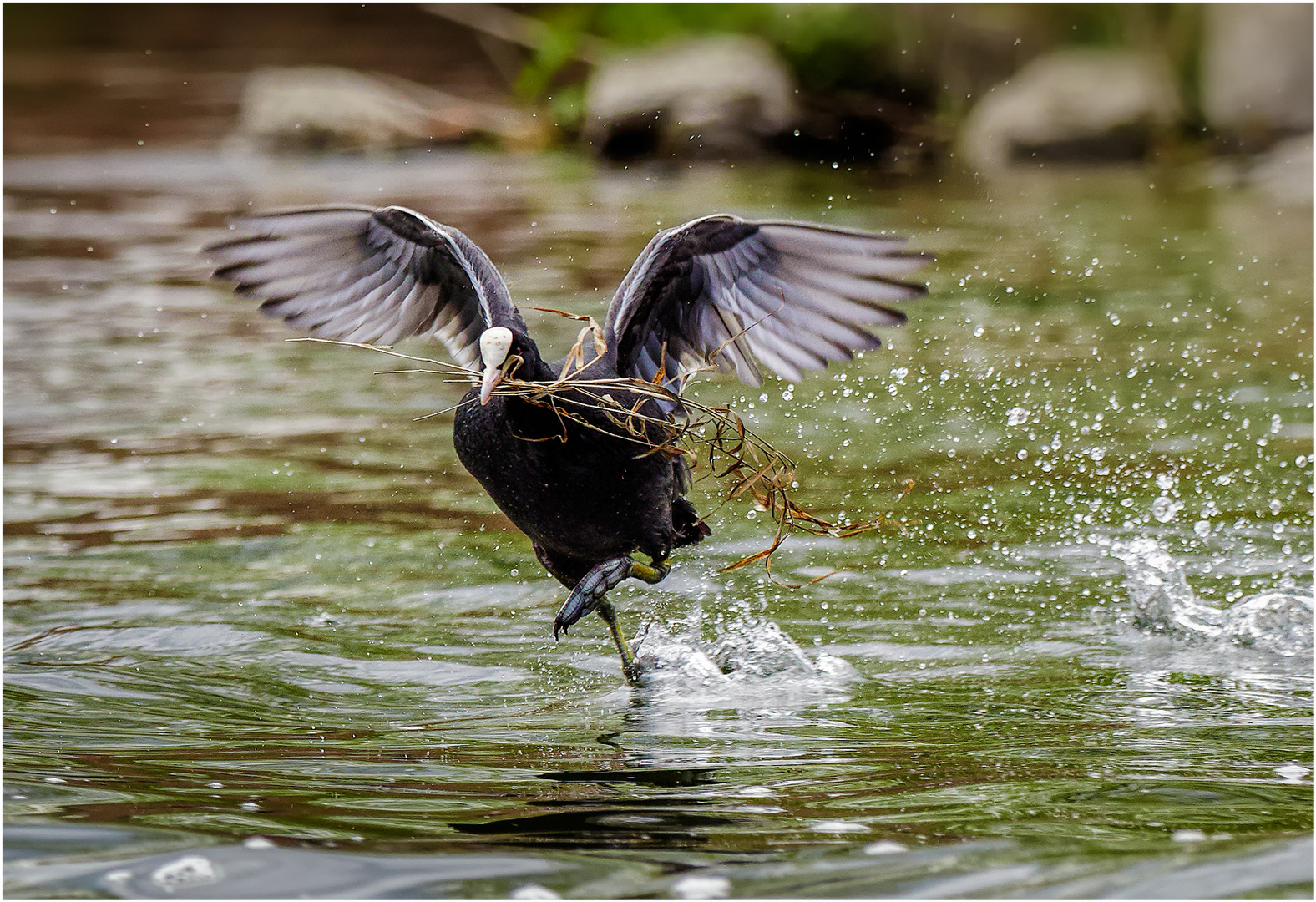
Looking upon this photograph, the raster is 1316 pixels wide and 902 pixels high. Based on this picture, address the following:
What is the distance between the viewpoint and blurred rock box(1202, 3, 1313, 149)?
13742mm

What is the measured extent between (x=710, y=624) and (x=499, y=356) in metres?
1.56

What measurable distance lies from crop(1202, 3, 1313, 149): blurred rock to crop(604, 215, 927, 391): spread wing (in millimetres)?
10512

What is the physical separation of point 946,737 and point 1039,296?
5.58 m

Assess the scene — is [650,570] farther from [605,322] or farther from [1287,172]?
[1287,172]

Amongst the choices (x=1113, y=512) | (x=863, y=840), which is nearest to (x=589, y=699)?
(x=863, y=840)

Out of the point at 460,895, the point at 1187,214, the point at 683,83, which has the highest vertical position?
the point at 683,83

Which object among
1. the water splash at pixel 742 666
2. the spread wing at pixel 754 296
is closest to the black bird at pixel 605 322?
the spread wing at pixel 754 296

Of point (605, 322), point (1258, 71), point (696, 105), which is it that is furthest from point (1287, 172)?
point (605, 322)

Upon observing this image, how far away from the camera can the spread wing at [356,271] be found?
4.63 metres

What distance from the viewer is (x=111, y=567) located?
18.0 ft

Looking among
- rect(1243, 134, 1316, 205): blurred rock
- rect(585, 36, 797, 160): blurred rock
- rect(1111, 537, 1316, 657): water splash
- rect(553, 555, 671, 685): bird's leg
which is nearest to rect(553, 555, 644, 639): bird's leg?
rect(553, 555, 671, 685): bird's leg

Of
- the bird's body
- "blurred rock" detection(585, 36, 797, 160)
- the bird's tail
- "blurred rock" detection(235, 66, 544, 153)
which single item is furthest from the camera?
"blurred rock" detection(235, 66, 544, 153)

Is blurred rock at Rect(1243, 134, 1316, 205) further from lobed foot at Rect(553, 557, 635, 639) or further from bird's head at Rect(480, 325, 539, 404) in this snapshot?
bird's head at Rect(480, 325, 539, 404)

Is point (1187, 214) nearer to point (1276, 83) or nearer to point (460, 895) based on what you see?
point (1276, 83)
